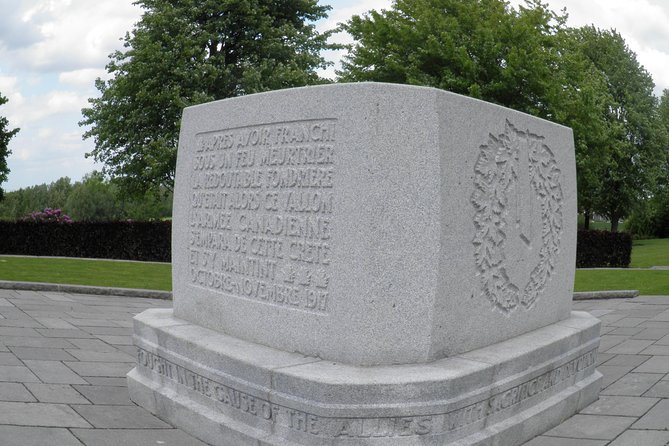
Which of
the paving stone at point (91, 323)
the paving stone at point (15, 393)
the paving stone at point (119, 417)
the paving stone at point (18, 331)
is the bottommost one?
the paving stone at point (119, 417)

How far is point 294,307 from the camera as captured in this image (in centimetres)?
492

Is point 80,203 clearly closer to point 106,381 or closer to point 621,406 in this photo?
point 106,381

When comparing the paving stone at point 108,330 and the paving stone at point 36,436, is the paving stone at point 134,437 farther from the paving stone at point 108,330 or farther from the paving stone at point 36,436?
the paving stone at point 108,330

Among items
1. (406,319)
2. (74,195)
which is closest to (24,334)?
(406,319)

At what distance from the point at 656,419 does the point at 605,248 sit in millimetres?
19300

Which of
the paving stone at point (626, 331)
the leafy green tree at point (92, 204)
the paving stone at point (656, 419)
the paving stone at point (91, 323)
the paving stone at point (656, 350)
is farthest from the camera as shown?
the leafy green tree at point (92, 204)

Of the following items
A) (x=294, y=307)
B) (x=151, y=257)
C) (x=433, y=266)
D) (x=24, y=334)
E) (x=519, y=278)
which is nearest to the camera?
(x=433, y=266)

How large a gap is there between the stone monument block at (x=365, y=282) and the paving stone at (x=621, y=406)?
201 millimetres

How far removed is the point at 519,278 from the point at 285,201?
6.62 feet

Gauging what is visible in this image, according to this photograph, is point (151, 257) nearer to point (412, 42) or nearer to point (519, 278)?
point (412, 42)

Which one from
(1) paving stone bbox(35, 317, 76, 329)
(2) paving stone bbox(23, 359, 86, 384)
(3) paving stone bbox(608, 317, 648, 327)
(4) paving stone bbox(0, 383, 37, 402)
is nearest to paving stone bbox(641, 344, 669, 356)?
(3) paving stone bbox(608, 317, 648, 327)

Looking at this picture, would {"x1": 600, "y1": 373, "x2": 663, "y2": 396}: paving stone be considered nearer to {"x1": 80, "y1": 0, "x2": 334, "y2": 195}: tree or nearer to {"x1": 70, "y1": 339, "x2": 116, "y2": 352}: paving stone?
{"x1": 70, "y1": 339, "x2": 116, "y2": 352}: paving stone

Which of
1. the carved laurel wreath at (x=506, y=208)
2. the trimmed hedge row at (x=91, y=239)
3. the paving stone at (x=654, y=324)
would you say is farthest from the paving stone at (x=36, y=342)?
the trimmed hedge row at (x=91, y=239)

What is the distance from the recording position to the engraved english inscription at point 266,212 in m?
4.76
